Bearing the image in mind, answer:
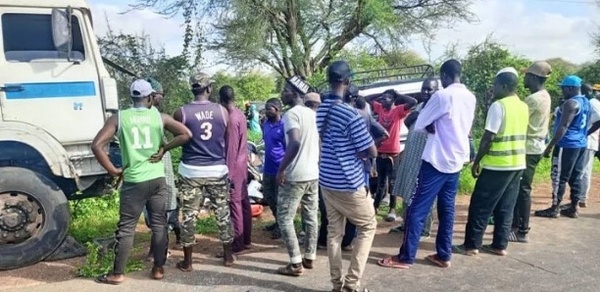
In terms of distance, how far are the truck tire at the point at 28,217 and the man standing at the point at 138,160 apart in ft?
2.62

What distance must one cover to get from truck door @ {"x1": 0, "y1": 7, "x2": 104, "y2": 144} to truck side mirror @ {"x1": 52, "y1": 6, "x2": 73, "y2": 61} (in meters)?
0.17

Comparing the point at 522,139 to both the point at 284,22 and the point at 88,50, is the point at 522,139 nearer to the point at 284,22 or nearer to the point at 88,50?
the point at 88,50

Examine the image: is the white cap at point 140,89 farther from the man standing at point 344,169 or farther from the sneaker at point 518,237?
the sneaker at point 518,237

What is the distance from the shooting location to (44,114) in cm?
515

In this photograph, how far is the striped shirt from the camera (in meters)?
4.13

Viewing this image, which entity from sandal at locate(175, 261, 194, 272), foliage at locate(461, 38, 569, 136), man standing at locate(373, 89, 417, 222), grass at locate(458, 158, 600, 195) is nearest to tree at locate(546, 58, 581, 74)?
foliage at locate(461, 38, 569, 136)

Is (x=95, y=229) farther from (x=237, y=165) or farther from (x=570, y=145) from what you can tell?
(x=570, y=145)

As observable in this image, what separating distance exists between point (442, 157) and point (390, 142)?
192 centimetres

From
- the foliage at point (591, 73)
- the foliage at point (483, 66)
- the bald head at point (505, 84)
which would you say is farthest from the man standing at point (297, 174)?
the foliage at point (591, 73)

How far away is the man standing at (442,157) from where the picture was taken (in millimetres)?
4809

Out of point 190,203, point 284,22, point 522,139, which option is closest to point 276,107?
point 190,203

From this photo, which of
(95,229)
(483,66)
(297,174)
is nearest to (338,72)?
(297,174)

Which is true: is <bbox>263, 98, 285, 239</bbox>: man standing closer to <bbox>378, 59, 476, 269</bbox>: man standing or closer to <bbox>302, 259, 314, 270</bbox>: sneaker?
<bbox>302, 259, 314, 270</bbox>: sneaker

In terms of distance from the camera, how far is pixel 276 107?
Result: 555 centimetres
